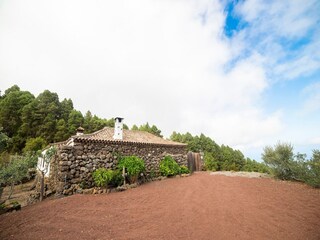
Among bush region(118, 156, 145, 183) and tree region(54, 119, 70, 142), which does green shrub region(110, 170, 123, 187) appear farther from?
tree region(54, 119, 70, 142)

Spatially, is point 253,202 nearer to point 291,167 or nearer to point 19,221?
point 291,167

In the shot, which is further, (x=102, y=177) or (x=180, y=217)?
(x=102, y=177)

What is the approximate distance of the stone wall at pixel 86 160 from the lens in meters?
8.96

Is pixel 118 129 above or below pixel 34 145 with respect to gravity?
above

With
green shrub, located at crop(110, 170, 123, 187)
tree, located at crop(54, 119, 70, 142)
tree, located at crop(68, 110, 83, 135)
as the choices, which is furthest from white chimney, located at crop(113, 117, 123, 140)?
tree, located at crop(68, 110, 83, 135)

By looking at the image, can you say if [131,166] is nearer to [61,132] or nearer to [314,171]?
[314,171]

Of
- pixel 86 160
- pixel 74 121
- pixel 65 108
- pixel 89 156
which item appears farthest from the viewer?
pixel 65 108

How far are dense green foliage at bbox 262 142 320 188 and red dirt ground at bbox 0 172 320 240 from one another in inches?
43.8

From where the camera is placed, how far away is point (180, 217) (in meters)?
5.31

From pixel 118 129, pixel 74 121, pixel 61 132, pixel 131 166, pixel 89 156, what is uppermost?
pixel 74 121

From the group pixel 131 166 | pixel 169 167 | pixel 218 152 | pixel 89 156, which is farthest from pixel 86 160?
pixel 218 152

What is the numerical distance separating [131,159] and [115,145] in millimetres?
1365

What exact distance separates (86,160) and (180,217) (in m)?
6.53

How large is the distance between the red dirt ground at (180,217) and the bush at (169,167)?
5278 millimetres
